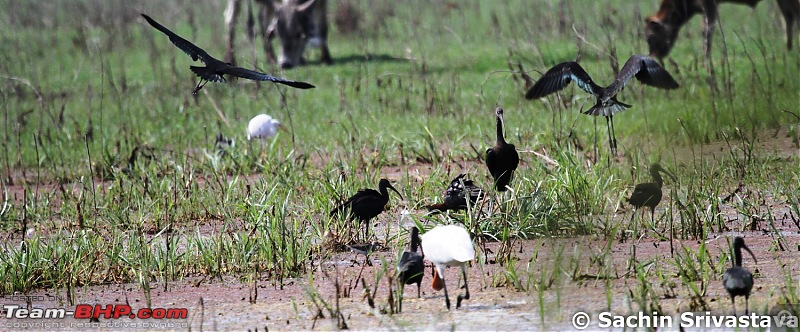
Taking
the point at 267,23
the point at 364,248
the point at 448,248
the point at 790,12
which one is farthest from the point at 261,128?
the point at 267,23

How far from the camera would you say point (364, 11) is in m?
19.2

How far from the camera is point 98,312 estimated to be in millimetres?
4906

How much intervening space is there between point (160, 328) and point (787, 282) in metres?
2.42

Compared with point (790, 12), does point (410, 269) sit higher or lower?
lower

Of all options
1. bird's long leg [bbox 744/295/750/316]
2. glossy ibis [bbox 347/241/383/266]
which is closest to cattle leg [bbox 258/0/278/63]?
glossy ibis [bbox 347/241/383/266]

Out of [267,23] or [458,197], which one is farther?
[267,23]

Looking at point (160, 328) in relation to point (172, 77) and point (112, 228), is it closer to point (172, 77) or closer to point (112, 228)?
point (112, 228)

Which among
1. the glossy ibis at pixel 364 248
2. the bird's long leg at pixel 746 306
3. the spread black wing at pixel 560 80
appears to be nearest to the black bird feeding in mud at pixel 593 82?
the spread black wing at pixel 560 80

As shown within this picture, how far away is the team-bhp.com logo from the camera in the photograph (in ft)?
15.9

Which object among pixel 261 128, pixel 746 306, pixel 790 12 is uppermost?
pixel 790 12

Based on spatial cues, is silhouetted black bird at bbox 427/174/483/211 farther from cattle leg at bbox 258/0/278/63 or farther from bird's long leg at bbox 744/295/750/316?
cattle leg at bbox 258/0/278/63

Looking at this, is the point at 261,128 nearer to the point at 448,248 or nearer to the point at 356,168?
the point at 356,168

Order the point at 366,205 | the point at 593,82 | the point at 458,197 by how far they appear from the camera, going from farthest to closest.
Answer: the point at 593,82
the point at 458,197
the point at 366,205

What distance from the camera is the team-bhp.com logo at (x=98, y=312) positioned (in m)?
4.84
